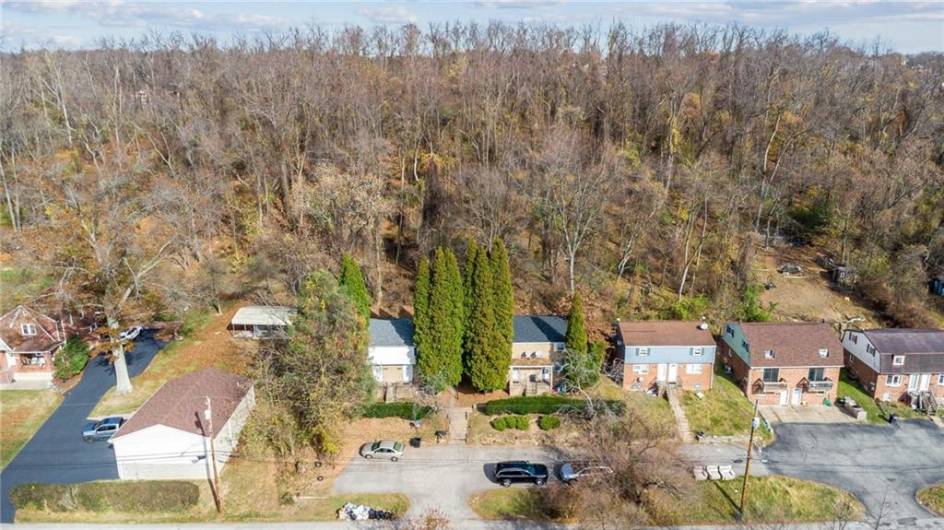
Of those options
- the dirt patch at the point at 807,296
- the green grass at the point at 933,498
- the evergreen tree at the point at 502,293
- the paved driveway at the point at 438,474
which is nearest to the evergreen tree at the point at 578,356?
the evergreen tree at the point at 502,293

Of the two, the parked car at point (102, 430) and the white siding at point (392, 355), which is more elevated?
the white siding at point (392, 355)

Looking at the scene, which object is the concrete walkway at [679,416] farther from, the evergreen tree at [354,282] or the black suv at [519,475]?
the evergreen tree at [354,282]

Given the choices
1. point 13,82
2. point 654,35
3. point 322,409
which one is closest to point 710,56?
point 654,35

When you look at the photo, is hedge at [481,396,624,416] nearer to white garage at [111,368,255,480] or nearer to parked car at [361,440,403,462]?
parked car at [361,440,403,462]

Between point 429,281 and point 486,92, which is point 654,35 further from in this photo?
point 429,281

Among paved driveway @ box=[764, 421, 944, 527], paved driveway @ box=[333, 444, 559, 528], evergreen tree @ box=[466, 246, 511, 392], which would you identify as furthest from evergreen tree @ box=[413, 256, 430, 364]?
paved driveway @ box=[764, 421, 944, 527]

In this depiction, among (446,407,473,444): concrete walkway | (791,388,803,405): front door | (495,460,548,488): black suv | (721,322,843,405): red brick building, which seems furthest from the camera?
(791,388,803,405): front door

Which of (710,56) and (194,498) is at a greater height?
(710,56)
